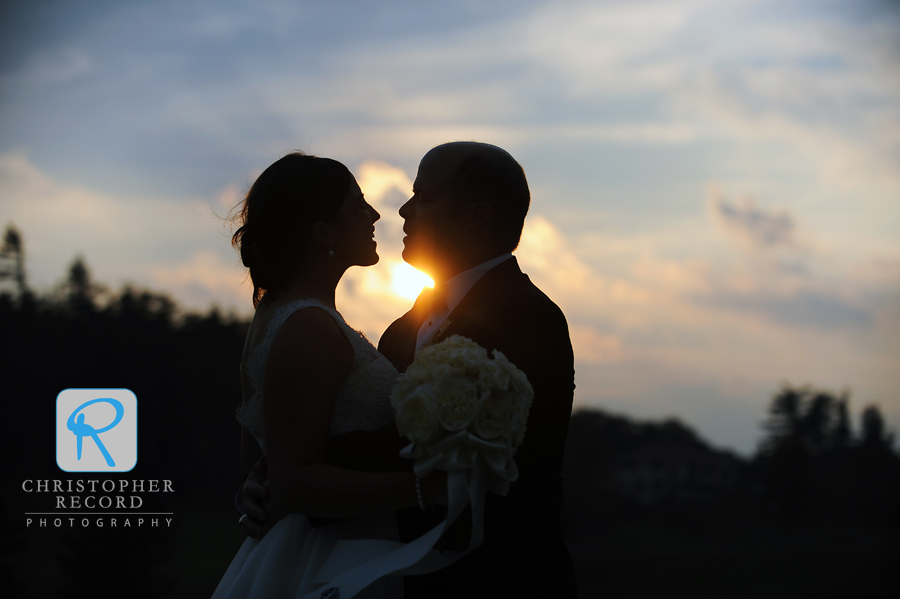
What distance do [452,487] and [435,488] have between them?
0.21 metres

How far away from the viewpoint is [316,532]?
421 cm

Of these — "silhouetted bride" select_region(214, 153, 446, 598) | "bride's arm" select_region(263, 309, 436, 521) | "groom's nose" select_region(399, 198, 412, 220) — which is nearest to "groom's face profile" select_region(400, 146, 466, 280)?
"groom's nose" select_region(399, 198, 412, 220)

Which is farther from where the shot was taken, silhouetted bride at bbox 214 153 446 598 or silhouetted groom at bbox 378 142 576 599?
silhouetted groom at bbox 378 142 576 599

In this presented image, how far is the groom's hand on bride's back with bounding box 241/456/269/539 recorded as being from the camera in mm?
4297

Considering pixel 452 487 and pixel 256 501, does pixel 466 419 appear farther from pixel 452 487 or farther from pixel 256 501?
pixel 256 501

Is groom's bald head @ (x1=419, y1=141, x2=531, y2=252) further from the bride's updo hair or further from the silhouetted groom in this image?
the bride's updo hair

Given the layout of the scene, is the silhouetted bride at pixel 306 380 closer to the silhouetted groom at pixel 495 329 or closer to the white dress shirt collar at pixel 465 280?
the silhouetted groom at pixel 495 329

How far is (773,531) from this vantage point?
11294 cm

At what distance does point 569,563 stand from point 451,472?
1.54 m

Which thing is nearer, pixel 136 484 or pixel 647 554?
pixel 136 484

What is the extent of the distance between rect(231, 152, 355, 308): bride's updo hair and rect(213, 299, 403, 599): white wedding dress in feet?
1.07

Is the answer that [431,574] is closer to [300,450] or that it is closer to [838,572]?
[300,450]

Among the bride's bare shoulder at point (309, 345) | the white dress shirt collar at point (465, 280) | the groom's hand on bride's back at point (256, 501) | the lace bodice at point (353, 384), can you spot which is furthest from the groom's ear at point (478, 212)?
the groom's hand on bride's back at point (256, 501)

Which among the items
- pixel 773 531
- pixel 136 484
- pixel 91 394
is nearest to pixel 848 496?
pixel 773 531
